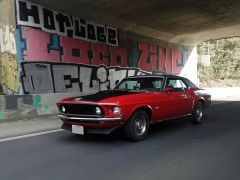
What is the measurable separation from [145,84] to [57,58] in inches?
283

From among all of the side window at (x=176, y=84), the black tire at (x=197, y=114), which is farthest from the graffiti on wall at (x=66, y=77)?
the black tire at (x=197, y=114)

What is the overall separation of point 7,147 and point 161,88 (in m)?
3.86

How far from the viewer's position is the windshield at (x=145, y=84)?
8.59 meters

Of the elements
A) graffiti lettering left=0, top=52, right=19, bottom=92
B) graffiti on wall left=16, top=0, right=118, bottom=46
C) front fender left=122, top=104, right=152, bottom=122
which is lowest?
front fender left=122, top=104, right=152, bottom=122

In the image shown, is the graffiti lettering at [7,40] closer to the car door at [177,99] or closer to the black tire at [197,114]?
the car door at [177,99]

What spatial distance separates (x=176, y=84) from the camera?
9.45 meters

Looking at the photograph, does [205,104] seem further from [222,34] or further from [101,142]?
[222,34]

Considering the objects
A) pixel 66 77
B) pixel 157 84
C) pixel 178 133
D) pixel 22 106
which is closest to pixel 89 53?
pixel 66 77

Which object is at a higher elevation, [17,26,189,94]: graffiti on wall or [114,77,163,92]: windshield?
[17,26,189,94]: graffiti on wall

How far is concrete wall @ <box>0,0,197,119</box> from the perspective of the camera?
13016 millimetres

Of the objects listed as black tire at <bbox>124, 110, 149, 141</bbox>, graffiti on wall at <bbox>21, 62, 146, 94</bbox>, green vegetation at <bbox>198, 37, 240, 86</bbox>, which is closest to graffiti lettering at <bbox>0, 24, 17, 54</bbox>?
graffiti on wall at <bbox>21, 62, 146, 94</bbox>

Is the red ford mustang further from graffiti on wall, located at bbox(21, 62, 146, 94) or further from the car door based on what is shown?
graffiti on wall, located at bbox(21, 62, 146, 94)

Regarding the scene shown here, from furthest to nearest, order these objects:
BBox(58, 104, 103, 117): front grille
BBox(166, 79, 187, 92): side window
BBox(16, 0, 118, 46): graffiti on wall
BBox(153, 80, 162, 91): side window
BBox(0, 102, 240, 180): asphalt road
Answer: BBox(16, 0, 118, 46): graffiti on wall → BBox(166, 79, 187, 92): side window → BBox(153, 80, 162, 91): side window → BBox(58, 104, 103, 117): front grille → BBox(0, 102, 240, 180): asphalt road

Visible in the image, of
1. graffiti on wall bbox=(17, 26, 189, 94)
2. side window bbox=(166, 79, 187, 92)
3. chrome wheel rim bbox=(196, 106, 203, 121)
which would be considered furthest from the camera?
graffiti on wall bbox=(17, 26, 189, 94)
